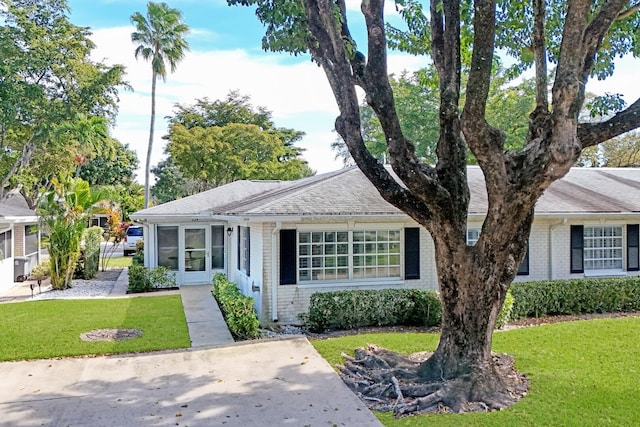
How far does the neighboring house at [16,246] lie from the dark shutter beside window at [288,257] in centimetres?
1034

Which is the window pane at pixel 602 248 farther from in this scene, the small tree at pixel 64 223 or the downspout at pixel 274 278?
the small tree at pixel 64 223

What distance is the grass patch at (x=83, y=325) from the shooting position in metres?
9.24

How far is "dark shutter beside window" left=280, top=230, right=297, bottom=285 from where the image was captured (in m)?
11.4

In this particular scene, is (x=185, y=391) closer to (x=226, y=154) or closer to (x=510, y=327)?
(x=510, y=327)

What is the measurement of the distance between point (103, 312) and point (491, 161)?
10520mm

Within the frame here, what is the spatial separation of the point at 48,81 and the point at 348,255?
15875mm

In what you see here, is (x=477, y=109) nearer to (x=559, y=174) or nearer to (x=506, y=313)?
(x=559, y=174)

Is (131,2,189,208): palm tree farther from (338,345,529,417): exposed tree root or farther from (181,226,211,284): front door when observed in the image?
(338,345,529,417): exposed tree root

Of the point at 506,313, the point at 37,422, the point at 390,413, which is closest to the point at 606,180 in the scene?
the point at 506,313

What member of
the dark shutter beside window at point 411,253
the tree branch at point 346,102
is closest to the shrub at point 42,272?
the dark shutter beside window at point 411,253

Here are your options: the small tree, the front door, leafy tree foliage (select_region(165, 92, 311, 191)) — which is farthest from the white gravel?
leafy tree foliage (select_region(165, 92, 311, 191))

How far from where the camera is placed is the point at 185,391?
705cm

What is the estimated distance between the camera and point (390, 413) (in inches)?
248

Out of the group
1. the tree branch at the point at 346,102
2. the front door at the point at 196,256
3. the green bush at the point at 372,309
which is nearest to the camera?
the tree branch at the point at 346,102
